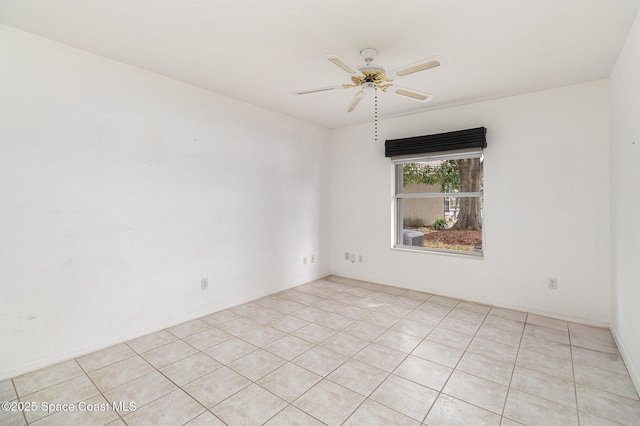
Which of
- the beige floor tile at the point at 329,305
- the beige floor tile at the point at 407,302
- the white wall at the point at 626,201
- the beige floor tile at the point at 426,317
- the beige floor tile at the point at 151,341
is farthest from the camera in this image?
the beige floor tile at the point at 407,302

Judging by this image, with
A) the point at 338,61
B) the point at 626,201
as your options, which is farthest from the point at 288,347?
the point at 626,201

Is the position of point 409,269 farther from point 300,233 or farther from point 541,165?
point 541,165

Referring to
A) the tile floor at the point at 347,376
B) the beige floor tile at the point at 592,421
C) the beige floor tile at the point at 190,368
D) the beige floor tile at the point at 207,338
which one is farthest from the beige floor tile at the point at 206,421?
the beige floor tile at the point at 592,421

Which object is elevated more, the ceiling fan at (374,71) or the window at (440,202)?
the ceiling fan at (374,71)

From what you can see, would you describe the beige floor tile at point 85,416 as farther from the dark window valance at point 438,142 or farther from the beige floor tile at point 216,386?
the dark window valance at point 438,142

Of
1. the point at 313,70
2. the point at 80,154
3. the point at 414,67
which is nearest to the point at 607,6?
the point at 414,67

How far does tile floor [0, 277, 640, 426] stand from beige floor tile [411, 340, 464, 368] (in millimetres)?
16

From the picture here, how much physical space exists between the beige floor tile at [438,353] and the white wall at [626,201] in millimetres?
1086

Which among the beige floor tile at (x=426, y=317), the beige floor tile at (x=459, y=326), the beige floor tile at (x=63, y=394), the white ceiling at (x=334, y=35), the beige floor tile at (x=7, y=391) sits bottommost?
the beige floor tile at (x=63, y=394)

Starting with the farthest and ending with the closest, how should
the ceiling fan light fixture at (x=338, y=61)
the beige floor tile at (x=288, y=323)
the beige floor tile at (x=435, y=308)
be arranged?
the beige floor tile at (x=435, y=308) → the beige floor tile at (x=288, y=323) → the ceiling fan light fixture at (x=338, y=61)

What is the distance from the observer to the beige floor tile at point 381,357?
231 centimetres

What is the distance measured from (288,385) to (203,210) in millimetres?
2017

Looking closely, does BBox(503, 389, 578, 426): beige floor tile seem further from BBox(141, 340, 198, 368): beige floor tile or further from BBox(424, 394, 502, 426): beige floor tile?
BBox(141, 340, 198, 368): beige floor tile

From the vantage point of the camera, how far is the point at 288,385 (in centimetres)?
206
